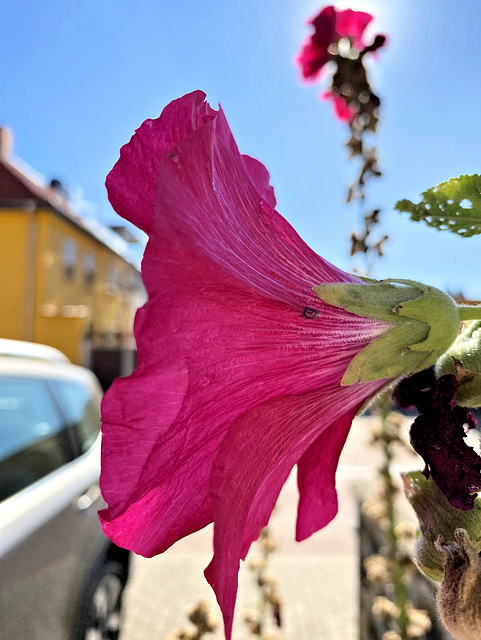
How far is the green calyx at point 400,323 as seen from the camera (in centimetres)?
36

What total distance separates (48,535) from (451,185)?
2233 mm

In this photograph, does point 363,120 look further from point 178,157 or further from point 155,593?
point 155,593

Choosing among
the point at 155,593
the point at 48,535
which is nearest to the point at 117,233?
the point at 155,593

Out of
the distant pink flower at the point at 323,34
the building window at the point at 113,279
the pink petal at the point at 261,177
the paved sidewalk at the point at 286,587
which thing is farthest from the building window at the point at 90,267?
the pink petal at the point at 261,177

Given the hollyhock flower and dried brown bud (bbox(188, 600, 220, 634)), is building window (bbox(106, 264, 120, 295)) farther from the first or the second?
the hollyhock flower

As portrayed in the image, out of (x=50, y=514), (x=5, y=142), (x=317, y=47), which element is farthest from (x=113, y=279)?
(x=317, y=47)

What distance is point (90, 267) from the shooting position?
16094 millimetres

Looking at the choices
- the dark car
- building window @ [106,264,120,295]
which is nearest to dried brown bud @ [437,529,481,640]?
the dark car

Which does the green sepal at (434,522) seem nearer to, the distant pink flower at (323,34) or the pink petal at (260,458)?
the pink petal at (260,458)

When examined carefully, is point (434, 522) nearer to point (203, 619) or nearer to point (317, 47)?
point (317, 47)

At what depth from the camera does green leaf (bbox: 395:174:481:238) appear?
40cm

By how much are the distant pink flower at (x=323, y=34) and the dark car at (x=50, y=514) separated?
1.71m

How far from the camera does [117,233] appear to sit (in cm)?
2003

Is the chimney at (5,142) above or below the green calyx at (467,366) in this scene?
above
